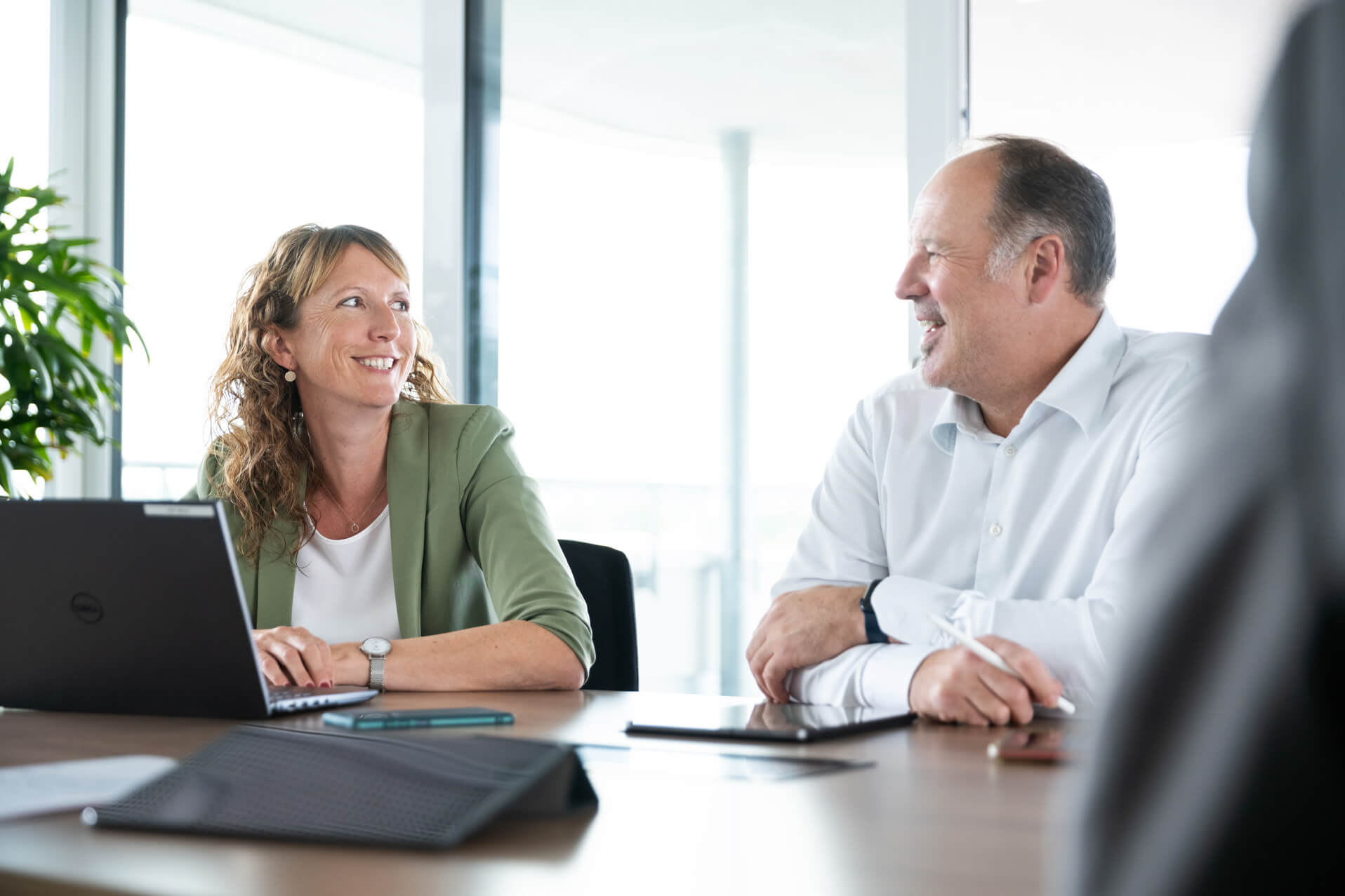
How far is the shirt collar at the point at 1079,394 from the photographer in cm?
179

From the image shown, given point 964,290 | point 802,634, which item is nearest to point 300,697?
point 802,634

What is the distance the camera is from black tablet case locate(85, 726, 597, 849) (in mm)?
754

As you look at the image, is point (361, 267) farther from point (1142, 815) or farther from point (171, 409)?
point (1142, 815)

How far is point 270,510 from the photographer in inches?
85.2

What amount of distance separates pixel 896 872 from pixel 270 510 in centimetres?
172

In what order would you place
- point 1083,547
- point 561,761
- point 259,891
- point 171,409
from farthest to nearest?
1. point 171,409
2. point 1083,547
3. point 561,761
4. point 259,891

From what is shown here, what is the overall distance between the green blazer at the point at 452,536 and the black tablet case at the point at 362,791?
1021 millimetres

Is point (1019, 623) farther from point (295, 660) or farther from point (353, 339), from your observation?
point (353, 339)

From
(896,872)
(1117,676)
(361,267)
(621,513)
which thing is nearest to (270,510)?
(361,267)

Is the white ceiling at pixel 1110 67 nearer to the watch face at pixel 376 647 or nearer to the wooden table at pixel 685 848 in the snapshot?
the watch face at pixel 376 647

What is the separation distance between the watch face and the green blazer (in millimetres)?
238

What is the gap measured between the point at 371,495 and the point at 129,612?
0.95 m

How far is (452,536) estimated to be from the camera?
2.15m

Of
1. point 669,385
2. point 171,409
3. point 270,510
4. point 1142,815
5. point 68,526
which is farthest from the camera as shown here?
point 171,409
